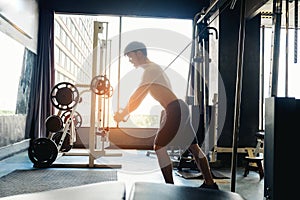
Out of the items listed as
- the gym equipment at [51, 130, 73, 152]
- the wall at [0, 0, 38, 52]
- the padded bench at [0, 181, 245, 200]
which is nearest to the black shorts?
the padded bench at [0, 181, 245, 200]

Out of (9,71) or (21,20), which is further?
(21,20)

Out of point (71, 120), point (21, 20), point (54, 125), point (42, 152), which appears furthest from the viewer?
point (21, 20)

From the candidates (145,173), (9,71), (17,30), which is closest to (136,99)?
(145,173)

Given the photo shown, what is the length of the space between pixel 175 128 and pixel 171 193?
1.45m

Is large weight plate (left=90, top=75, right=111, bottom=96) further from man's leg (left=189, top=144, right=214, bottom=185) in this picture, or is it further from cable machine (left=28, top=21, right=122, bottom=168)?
man's leg (left=189, top=144, right=214, bottom=185)

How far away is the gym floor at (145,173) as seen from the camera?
342 centimetres

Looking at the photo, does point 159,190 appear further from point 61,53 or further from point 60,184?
point 61,53

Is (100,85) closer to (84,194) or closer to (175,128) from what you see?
(175,128)

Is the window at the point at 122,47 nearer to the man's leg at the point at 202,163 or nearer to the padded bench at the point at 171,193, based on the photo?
the man's leg at the point at 202,163

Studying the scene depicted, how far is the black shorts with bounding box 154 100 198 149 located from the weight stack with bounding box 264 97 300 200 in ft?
5.60

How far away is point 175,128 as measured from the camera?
2900mm

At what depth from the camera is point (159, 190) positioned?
4.95ft

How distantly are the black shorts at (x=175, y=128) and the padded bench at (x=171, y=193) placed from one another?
1283 millimetres

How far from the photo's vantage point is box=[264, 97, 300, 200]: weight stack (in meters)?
1.18
